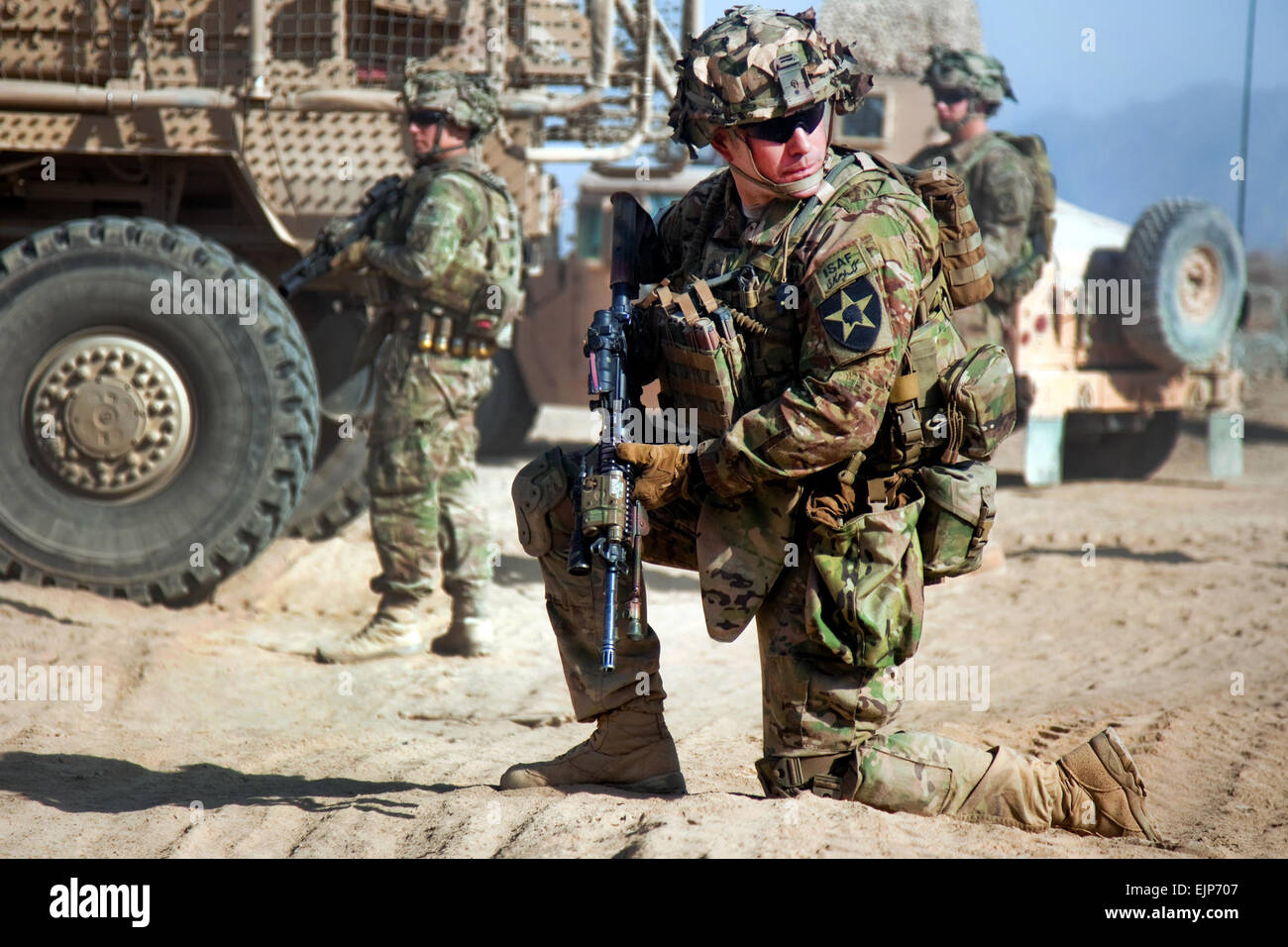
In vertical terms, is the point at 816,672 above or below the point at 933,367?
below

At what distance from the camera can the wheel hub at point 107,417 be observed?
16.2 feet

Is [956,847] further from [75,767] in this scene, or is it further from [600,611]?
[75,767]

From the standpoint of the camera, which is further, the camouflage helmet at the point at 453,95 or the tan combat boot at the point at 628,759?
the camouflage helmet at the point at 453,95

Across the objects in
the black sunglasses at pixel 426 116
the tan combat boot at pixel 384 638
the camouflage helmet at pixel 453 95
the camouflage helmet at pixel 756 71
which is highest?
the camouflage helmet at pixel 453 95

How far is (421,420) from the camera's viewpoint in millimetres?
4871

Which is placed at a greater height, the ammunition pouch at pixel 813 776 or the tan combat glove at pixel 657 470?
the tan combat glove at pixel 657 470

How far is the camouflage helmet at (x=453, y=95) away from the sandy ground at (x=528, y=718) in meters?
2.04

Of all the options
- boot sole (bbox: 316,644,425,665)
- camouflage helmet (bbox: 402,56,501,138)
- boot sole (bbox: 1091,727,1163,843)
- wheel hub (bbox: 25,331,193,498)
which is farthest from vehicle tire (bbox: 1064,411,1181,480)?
boot sole (bbox: 1091,727,1163,843)

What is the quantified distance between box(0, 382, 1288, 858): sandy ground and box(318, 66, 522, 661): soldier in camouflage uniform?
31 centimetres

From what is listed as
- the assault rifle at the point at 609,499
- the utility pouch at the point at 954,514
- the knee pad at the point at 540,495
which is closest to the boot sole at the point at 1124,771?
the utility pouch at the point at 954,514

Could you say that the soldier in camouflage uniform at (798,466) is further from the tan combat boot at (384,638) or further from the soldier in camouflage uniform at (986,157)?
the soldier in camouflage uniform at (986,157)

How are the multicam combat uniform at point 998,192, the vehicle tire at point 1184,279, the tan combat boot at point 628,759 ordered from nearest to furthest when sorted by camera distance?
the tan combat boot at point 628,759 → the multicam combat uniform at point 998,192 → the vehicle tire at point 1184,279
